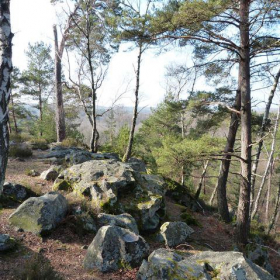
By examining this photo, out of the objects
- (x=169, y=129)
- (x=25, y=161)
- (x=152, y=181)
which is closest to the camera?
(x=152, y=181)

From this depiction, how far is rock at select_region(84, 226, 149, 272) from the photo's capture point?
3.76 m

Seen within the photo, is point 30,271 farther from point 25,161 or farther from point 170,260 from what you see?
point 25,161

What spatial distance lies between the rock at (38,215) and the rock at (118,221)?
957 millimetres

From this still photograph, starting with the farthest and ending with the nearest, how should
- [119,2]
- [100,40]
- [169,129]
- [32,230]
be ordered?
[169,129], [100,40], [119,2], [32,230]

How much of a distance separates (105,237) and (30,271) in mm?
1276

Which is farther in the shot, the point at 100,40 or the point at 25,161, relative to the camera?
the point at 100,40

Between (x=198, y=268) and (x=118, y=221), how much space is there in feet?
7.49

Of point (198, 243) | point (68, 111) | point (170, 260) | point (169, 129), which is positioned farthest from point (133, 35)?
point (68, 111)

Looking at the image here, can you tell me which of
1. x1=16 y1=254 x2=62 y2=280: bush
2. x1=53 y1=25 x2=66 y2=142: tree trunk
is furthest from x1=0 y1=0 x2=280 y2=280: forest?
x1=53 y1=25 x2=66 y2=142: tree trunk

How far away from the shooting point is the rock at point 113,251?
376cm

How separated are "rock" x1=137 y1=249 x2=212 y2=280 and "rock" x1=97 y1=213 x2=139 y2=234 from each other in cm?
169

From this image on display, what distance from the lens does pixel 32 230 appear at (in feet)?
14.9

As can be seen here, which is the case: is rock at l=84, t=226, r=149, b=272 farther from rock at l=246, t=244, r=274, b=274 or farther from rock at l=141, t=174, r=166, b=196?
rock at l=246, t=244, r=274, b=274

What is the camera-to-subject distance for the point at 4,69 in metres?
3.42
